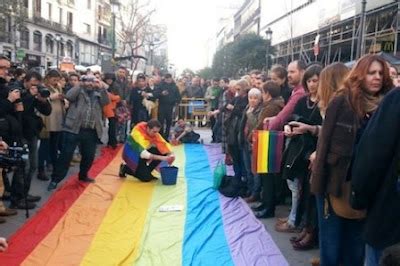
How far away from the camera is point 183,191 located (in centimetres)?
677

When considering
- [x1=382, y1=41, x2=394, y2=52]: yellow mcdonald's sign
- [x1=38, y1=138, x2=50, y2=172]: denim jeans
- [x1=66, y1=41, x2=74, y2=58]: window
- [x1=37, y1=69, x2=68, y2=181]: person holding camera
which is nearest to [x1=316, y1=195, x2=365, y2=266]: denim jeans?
[x1=37, y1=69, x2=68, y2=181]: person holding camera

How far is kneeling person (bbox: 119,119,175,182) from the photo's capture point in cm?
720

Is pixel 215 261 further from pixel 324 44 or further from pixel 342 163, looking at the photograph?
pixel 324 44

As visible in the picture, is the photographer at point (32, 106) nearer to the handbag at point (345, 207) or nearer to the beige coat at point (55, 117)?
the beige coat at point (55, 117)

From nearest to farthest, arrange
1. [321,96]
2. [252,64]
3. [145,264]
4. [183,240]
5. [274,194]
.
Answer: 1. [321,96]
2. [145,264]
3. [183,240]
4. [274,194]
5. [252,64]

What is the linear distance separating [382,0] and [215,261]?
1490 centimetres

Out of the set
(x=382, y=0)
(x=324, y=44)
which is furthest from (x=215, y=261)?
(x=324, y=44)

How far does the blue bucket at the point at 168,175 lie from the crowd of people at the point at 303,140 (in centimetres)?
19

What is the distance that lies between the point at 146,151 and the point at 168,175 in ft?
1.69

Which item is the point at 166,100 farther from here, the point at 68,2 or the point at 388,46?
the point at 68,2

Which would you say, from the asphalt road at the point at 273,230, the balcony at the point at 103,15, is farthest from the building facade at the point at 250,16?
the asphalt road at the point at 273,230

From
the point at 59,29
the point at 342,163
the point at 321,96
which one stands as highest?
the point at 59,29

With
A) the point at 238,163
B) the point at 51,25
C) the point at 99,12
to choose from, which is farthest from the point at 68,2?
the point at 238,163

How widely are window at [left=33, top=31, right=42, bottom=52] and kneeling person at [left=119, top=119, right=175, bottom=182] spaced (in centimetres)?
4243
